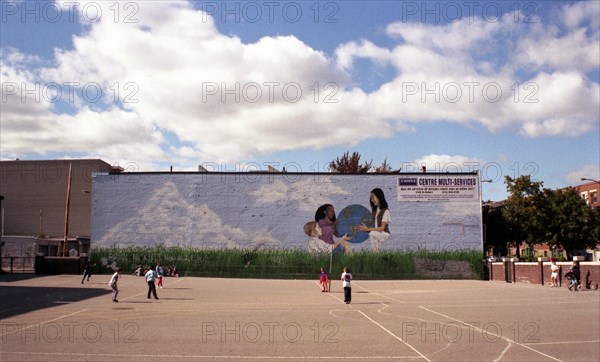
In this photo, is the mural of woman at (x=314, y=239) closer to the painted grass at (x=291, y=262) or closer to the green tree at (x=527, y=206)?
the painted grass at (x=291, y=262)

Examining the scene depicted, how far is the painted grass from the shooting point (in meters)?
47.3

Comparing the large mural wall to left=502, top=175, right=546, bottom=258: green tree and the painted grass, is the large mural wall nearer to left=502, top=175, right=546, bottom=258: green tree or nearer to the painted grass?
the painted grass

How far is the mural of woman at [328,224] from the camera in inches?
1875

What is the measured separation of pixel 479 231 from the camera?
4806cm

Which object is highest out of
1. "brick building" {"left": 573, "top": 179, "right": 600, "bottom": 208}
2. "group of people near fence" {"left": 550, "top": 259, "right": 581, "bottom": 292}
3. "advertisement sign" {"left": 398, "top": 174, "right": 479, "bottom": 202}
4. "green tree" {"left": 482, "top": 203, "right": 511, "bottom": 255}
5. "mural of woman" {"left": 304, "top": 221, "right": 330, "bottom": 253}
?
"brick building" {"left": 573, "top": 179, "right": 600, "bottom": 208}

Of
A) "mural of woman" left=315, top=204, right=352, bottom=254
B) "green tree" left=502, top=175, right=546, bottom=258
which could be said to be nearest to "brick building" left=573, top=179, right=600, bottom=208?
"green tree" left=502, top=175, right=546, bottom=258

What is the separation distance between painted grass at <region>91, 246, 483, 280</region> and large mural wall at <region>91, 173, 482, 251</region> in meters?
0.65

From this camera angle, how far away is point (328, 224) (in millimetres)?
47938

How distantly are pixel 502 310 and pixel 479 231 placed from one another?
27.9m

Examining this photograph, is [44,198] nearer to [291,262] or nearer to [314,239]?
[291,262]

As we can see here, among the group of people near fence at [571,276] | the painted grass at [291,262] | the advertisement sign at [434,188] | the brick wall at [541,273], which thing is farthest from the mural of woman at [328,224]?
the group of people near fence at [571,276]

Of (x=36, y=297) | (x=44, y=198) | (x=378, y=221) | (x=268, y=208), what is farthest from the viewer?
(x=44, y=198)

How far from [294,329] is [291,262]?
31801mm

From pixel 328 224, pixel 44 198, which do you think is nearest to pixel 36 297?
pixel 328 224
